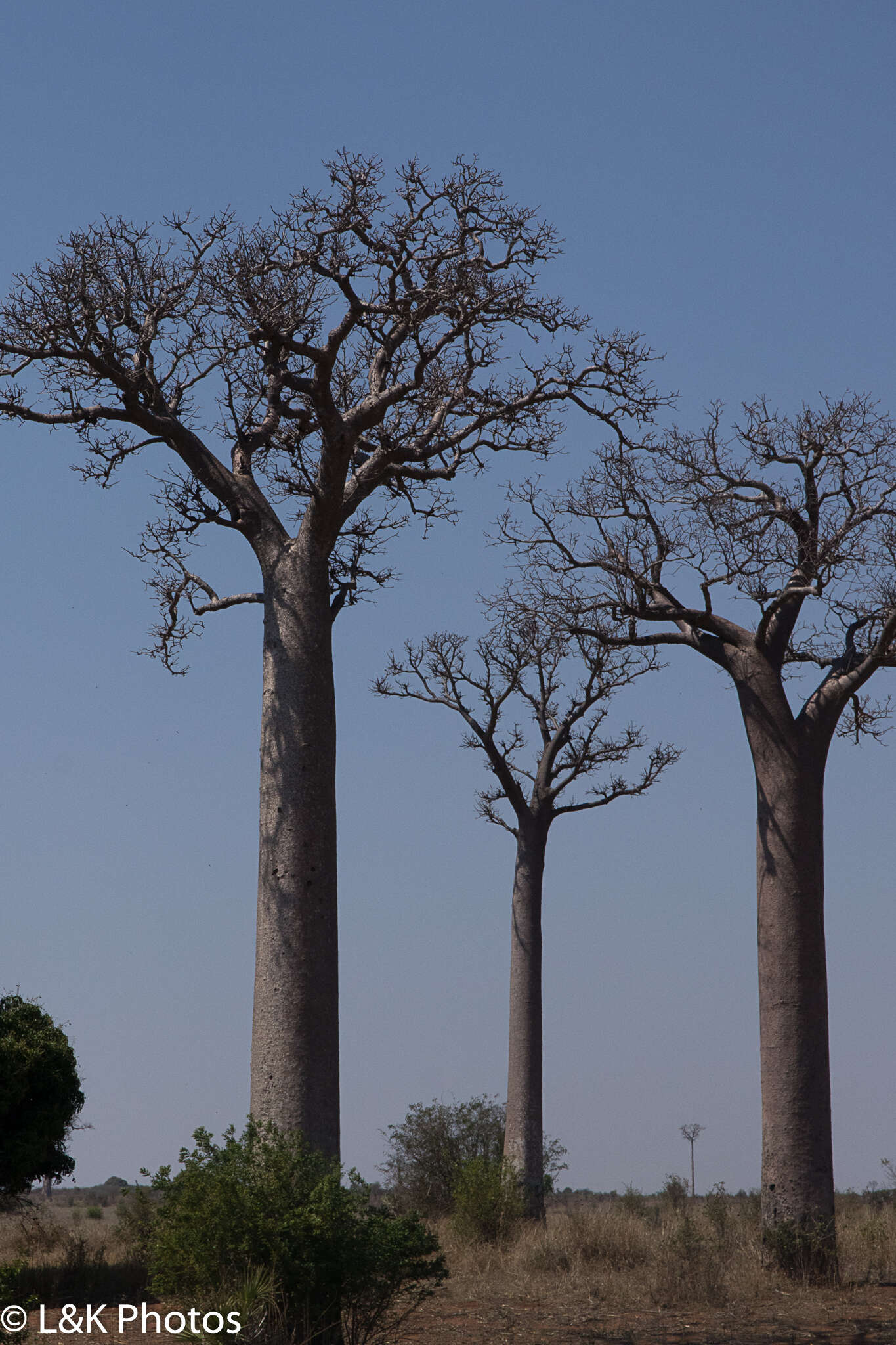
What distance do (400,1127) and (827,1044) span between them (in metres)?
8.62

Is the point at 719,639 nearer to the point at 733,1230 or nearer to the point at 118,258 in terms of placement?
the point at 733,1230

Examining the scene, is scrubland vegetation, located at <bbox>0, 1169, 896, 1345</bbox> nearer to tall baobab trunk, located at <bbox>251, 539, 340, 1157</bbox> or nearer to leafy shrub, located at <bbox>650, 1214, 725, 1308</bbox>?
leafy shrub, located at <bbox>650, 1214, 725, 1308</bbox>

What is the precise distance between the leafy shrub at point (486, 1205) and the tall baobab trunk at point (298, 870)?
20.8 ft

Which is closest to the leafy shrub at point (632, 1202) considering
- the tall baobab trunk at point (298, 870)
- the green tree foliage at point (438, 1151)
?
the green tree foliage at point (438, 1151)

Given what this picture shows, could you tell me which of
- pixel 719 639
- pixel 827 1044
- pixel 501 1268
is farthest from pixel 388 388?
pixel 501 1268

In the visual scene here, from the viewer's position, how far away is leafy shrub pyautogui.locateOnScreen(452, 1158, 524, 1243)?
516 inches

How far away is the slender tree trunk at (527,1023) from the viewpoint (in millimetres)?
15031

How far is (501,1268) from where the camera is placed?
420 inches

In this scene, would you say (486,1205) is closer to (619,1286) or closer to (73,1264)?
(619,1286)

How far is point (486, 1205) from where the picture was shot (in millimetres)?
13258

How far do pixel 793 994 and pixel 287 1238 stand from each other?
5.45m

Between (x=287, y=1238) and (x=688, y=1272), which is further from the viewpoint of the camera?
(x=688, y=1272)

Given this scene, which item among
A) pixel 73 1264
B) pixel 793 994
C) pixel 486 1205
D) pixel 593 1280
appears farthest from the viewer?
pixel 486 1205

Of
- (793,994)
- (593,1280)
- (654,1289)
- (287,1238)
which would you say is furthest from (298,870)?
(793,994)
